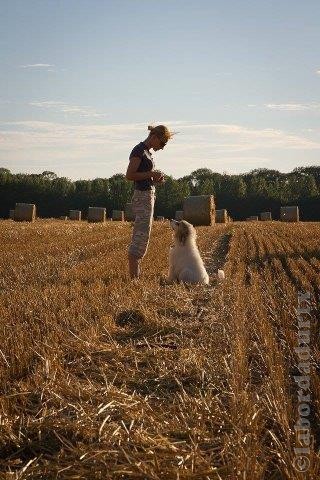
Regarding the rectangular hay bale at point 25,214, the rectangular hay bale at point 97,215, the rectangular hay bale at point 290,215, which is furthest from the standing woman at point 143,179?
the rectangular hay bale at point 290,215

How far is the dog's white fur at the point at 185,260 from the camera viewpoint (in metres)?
7.68

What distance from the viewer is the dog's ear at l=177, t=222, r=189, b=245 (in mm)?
7969

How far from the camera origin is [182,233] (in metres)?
7.99

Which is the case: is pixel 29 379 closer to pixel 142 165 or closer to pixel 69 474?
pixel 69 474

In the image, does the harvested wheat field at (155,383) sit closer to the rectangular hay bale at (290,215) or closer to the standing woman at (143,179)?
the standing woman at (143,179)

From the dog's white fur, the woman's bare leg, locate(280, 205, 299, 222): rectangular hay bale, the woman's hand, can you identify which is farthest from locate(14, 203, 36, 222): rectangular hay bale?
the woman's hand

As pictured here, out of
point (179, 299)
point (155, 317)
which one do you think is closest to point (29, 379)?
point (155, 317)

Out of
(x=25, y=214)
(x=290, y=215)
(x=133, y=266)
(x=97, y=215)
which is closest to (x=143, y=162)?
(x=133, y=266)

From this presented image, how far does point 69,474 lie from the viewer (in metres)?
2.42

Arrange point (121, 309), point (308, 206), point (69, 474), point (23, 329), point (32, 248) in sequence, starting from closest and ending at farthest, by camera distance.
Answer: point (69, 474), point (23, 329), point (121, 309), point (32, 248), point (308, 206)

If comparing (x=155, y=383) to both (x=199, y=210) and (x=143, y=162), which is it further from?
(x=199, y=210)

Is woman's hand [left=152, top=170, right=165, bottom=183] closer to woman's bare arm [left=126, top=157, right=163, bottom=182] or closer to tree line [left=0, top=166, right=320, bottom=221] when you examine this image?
woman's bare arm [left=126, top=157, right=163, bottom=182]

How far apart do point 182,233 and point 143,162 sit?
138 centimetres

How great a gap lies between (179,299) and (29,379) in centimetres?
319
